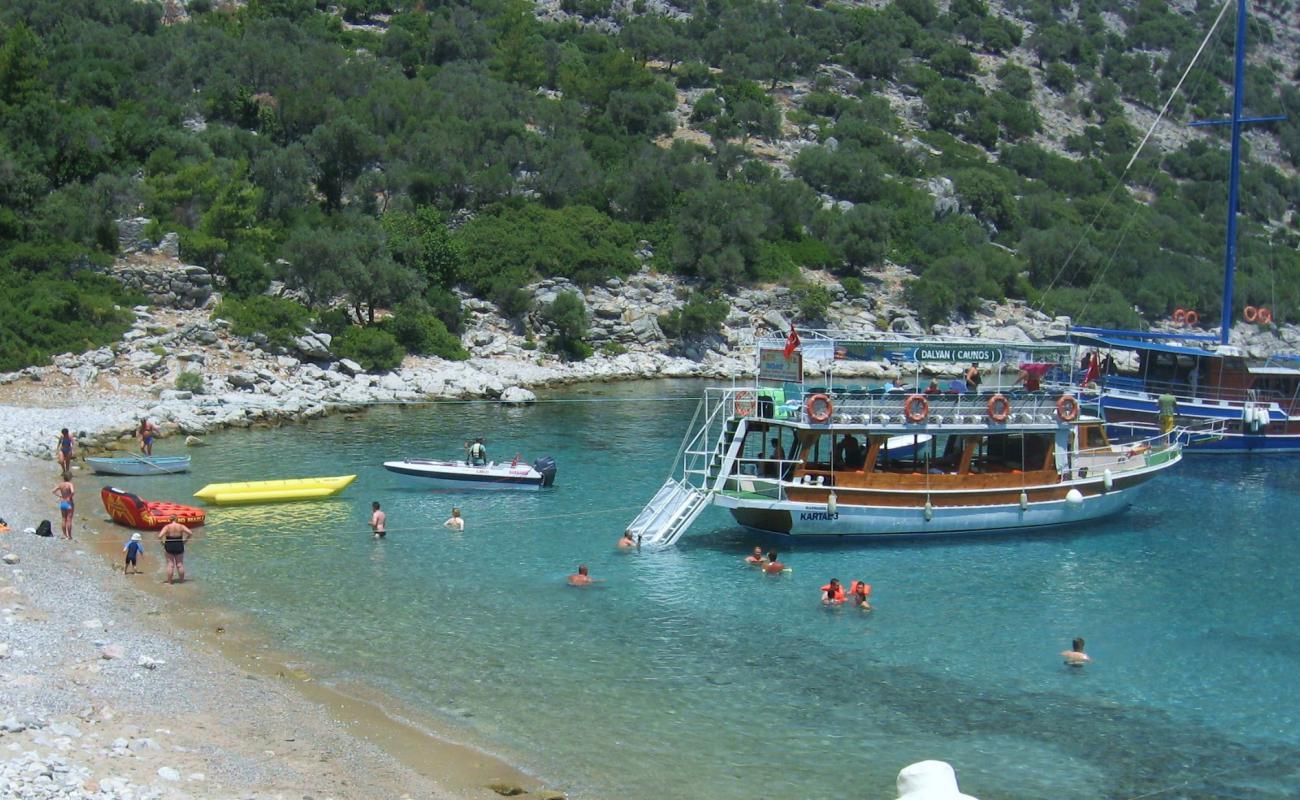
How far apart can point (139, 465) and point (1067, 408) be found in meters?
29.7

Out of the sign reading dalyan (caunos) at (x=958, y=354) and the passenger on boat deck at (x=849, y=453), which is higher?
the sign reading dalyan (caunos) at (x=958, y=354)

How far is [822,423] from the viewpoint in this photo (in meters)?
34.4

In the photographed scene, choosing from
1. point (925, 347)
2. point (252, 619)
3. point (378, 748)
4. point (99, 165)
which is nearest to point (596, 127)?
point (99, 165)

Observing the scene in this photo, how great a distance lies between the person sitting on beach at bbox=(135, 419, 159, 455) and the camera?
43.9 meters

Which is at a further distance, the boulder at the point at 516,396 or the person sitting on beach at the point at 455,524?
the boulder at the point at 516,396

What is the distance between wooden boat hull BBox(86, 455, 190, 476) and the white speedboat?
7136 millimetres

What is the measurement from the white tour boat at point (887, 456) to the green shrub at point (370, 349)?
29.3 meters

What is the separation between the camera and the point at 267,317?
2404 inches

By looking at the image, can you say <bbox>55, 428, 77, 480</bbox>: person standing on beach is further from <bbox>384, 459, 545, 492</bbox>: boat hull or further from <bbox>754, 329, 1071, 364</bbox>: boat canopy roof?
<bbox>754, 329, 1071, 364</bbox>: boat canopy roof

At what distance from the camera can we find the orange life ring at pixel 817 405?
112 ft

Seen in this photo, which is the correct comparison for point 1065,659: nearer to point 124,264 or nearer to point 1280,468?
point 1280,468

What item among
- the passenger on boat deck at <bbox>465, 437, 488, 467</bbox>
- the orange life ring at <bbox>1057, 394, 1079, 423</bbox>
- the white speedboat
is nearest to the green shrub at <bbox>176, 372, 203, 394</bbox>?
the white speedboat

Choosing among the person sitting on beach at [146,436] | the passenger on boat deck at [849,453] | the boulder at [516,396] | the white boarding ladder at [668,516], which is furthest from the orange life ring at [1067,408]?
the person sitting on beach at [146,436]

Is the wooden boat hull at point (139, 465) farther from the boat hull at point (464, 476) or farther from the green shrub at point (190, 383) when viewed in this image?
the green shrub at point (190, 383)
